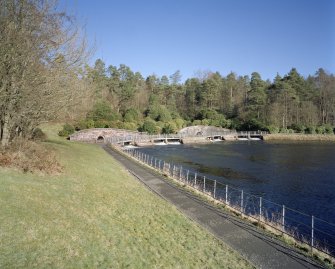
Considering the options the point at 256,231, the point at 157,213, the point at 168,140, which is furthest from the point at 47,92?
the point at 168,140

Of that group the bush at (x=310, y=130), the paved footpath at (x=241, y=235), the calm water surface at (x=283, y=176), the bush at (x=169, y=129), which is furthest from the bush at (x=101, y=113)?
the paved footpath at (x=241, y=235)

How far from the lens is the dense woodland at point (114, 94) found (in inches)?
725

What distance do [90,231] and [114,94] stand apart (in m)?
91.0

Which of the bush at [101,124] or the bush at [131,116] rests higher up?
the bush at [131,116]

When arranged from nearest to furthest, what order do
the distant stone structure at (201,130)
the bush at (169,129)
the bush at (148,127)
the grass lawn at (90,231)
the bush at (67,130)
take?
1. the grass lawn at (90,231)
2. the bush at (67,130)
3. the bush at (148,127)
4. the bush at (169,129)
5. the distant stone structure at (201,130)

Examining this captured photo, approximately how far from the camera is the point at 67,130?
66.5m

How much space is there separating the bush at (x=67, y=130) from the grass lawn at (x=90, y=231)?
1971 inches

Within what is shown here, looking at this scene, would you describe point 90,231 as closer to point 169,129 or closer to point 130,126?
point 130,126

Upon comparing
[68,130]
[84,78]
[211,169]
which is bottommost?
[211,169]

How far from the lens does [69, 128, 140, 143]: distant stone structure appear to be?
6406 cm

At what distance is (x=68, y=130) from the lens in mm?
66625

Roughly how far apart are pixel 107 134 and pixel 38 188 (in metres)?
54.4

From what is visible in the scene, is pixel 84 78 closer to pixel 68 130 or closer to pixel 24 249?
pixel 24 249

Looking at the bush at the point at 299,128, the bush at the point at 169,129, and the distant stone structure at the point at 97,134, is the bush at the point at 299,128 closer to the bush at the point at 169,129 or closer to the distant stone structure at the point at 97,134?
the bush at the point at 169,129
